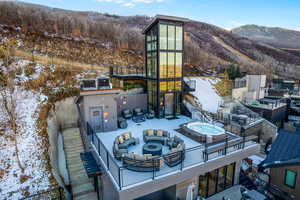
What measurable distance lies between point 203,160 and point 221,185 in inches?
116

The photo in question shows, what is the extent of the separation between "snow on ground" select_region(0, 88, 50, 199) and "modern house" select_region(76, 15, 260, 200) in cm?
258

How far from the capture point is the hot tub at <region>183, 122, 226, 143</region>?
874cm

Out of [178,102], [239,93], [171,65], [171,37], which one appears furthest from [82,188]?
[239,93]

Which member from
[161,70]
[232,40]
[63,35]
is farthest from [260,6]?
[63,35]

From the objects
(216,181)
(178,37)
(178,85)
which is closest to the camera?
(216,181)

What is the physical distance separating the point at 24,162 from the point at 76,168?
3.15 meters

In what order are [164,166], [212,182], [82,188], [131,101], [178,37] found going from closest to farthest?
[164,166] < [212,182] < [82,188] < [178,37] < [131,101]

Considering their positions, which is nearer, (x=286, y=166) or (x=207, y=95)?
(x=286, y=166)

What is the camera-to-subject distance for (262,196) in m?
8.50

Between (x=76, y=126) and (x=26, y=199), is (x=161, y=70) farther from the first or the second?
(x=26, y=199)

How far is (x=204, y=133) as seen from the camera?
9.05 meters

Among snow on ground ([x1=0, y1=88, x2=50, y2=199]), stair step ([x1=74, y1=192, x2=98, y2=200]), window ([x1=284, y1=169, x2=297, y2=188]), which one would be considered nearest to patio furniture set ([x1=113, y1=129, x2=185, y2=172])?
stair step ([x1=74, y1=192, x2=98, y2=200])

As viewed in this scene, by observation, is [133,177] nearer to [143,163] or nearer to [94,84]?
[143,163]

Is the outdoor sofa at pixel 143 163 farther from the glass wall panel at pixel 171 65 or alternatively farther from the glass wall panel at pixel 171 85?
the glass wall panel at pixel 171 65
